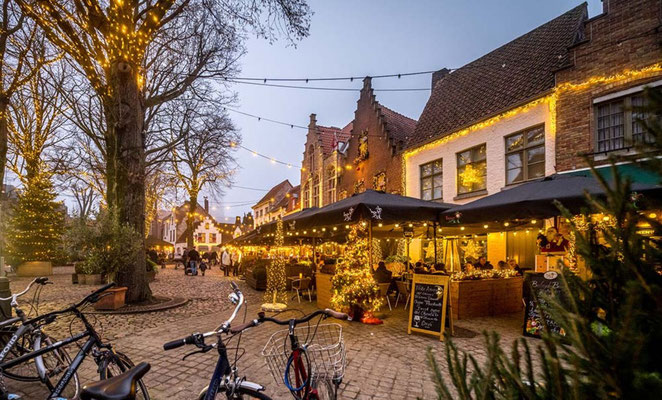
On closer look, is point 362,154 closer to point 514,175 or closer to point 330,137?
point 330,137

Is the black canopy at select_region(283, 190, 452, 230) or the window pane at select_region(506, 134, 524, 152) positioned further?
the window pane at select_region(506, 134, 524, 152)

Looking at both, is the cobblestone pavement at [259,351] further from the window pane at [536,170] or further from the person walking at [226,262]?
the person walking at [226,262]

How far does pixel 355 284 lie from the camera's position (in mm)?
7816

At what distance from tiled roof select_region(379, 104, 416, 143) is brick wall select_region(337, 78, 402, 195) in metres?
0.43

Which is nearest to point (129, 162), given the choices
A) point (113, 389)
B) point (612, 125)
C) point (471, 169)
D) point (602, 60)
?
point (113, 389)

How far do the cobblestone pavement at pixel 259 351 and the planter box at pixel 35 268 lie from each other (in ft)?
42.5

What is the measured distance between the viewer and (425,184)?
1664 cm

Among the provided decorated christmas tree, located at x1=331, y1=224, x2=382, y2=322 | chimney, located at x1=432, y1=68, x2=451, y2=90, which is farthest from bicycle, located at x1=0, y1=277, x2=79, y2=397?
chimney, located at x1=432, y1=68, x2=451, y2=90

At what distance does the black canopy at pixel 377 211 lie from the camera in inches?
291

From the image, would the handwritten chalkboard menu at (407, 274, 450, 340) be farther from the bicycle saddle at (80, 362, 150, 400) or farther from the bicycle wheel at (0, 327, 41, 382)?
the bicycle wheel at (0, 327, 41, 382)

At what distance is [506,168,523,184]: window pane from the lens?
39.9 feet

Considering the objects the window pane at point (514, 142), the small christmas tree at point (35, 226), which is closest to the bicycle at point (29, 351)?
the window pane at point (514, 142)

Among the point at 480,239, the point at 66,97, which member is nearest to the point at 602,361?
the point at 480,239

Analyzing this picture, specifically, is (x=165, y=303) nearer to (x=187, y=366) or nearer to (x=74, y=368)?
(x=187, y=366)
